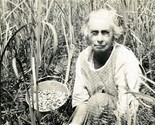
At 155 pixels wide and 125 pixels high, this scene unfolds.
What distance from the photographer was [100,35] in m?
1.63

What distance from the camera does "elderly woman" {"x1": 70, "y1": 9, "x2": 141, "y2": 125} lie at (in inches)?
63.4

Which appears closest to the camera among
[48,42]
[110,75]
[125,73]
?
[125,73]

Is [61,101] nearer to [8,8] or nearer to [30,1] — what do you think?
[30,1]

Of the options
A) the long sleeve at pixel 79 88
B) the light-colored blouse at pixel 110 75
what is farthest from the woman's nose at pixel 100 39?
the long sleeve at pixel 79 88

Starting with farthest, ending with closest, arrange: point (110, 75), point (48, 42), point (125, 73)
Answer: point (48, 42) → point (110, 75) → point (125, 73)

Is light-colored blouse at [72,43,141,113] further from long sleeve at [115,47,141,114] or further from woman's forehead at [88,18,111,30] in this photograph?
woman's forehead at [88,18,111,30]

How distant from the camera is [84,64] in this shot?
1799 millimetres

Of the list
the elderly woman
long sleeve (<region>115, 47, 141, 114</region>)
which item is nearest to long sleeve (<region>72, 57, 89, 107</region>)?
the elderly woman

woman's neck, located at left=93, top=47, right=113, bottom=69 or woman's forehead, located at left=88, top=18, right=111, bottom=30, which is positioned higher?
woman's forehead, located at left=88, top=18, right=111, bottom=30

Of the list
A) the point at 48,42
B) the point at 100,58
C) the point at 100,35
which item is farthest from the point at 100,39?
the point at 48,42

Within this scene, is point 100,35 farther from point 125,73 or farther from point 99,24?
point 125,73

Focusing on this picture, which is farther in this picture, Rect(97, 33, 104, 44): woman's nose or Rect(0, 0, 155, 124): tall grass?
Rect(0, 0, 155, 124): tall grass

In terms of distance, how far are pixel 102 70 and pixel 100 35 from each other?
19cm

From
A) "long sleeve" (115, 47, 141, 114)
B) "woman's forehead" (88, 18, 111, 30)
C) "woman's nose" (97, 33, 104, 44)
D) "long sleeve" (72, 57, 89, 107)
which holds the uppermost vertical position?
"woman's forehead" (88, 18, 111, 30)
